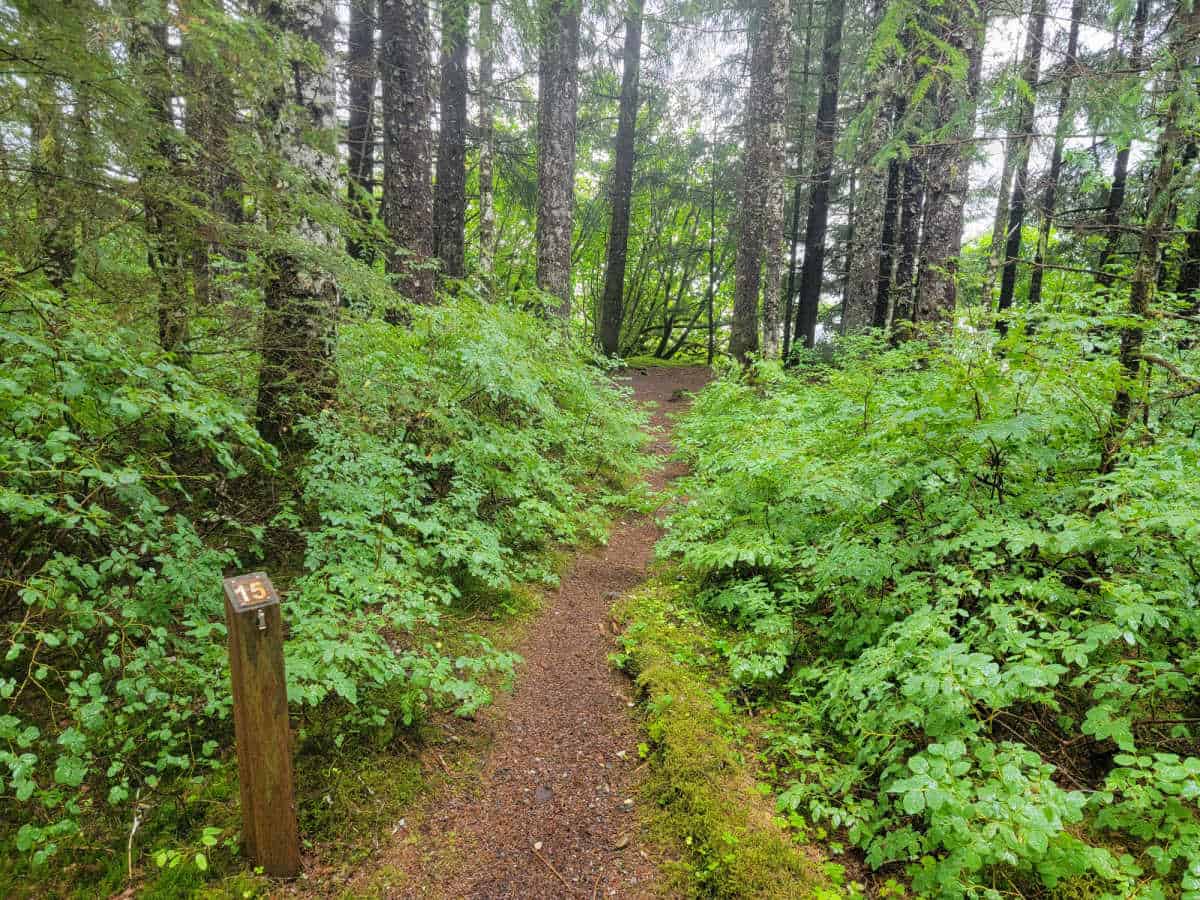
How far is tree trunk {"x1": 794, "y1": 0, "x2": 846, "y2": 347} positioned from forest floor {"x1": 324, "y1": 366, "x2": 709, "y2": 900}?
12.5 metres

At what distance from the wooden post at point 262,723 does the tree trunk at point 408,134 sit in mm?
5562

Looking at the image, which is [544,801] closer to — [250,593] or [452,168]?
[250,593]

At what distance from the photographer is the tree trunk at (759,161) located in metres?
10.3

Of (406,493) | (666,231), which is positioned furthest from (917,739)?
(666,231)

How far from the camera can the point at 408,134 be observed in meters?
7.29

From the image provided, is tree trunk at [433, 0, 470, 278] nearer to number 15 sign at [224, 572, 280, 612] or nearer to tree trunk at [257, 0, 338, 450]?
tree trunk at [257, 0, 338, 450]

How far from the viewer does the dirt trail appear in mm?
2660

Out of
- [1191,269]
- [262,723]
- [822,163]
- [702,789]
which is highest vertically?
[822,163]

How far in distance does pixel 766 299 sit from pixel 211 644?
34.2ft

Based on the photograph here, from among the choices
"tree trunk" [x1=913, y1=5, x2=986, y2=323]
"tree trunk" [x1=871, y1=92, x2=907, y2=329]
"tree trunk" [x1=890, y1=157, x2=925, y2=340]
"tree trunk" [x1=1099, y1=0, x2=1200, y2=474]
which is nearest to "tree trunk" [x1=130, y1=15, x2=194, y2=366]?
"tree trunk" [x1=1099, y1=0, x2=1200, y2=474]

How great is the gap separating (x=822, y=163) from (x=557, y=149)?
7065mm

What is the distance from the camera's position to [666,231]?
22.6 metres

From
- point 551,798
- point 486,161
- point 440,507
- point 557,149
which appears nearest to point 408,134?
point 557,149

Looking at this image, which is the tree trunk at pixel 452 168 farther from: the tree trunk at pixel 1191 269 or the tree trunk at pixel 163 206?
the tree trunk at pixel 1191 269
